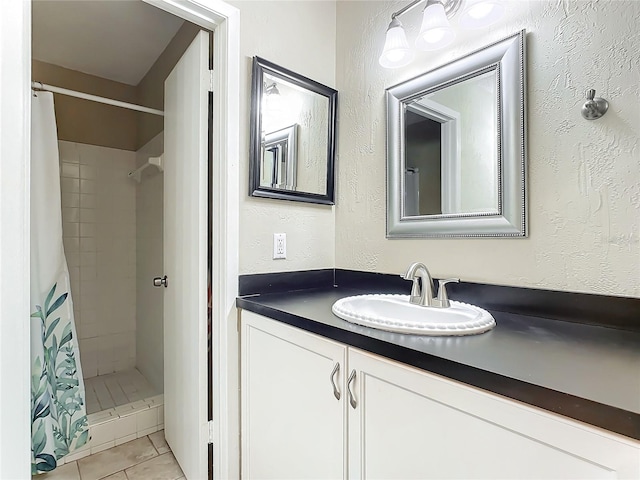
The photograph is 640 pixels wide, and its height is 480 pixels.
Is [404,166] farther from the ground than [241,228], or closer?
farther from the ground

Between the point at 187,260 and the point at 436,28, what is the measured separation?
1328 millimetres

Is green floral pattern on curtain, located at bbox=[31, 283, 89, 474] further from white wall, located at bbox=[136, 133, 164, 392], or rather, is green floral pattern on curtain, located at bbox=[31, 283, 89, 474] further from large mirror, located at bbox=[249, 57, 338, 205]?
large mirror, located at bbox=[249, 57, 338, 205]

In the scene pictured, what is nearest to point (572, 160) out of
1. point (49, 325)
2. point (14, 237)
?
point (14, 237)

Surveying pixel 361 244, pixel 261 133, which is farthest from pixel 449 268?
pixel 261 133

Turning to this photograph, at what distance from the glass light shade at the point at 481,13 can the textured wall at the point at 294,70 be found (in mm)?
710

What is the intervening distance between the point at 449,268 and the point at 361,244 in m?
0.44

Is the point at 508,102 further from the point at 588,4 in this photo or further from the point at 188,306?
the point at 188,306

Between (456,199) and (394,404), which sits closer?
(394,404)

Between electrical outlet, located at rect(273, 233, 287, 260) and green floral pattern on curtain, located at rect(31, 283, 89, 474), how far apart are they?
98 cm

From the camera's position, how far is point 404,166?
1382 millimetres

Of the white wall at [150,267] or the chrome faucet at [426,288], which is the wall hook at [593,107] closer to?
the chrome faucet at [426,288]

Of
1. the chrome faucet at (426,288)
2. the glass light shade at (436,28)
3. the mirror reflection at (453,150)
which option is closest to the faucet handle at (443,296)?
the chrome faucet at (426,288)

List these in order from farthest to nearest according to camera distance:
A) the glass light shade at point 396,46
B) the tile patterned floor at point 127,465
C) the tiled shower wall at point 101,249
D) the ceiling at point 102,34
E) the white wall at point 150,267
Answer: the tiled shower wall at point 101,249, the white wall at point 150,267, the ceiling at point 102,34, the tile patterned floor at point 127,465, the glass light shade at point 396,46

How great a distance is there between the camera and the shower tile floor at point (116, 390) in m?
2.02
